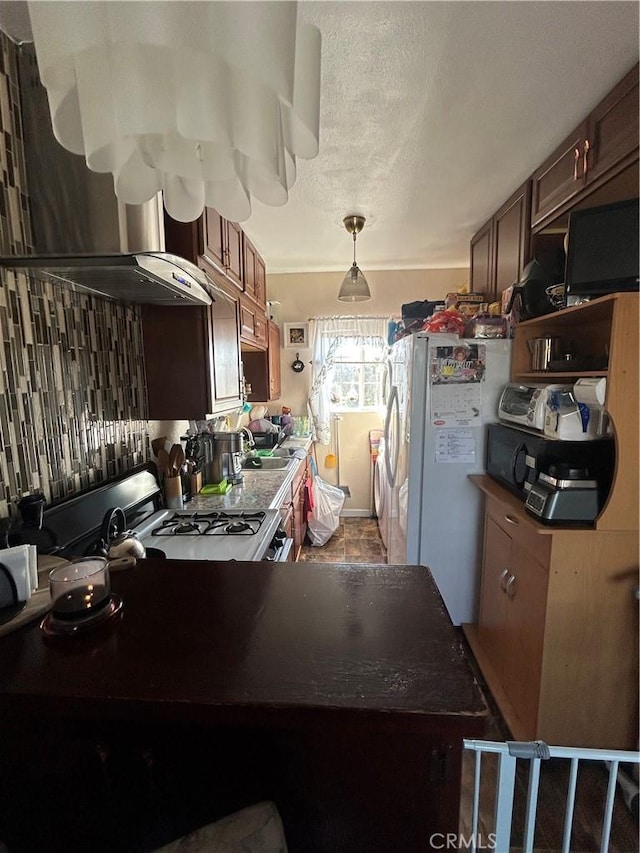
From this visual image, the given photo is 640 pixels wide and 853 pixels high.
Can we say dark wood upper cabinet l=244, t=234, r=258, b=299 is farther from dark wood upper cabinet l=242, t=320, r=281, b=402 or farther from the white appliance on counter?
the white appliance on counter

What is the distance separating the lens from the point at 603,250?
1.29 m

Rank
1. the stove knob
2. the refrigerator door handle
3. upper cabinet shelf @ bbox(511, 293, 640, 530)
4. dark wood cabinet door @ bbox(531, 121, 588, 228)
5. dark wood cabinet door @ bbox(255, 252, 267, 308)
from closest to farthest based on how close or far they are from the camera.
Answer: upper cabinet shelf @ bbox(511, 293, 640, 530)
dark wood cabinet door @ bbox(531, 121, 588, 228)
the stove knob
the refrigerator door handle
dark wood cabinet door @ bbox(255, 252, 267, 308)

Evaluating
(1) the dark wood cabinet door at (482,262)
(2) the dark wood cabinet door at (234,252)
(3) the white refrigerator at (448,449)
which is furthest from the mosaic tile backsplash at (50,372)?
(1) the dark wood cabinet door at (482,262)

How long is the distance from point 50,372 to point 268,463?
179 cm

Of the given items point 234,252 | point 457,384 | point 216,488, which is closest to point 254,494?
point 216,488

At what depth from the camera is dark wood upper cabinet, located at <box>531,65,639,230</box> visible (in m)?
1.25

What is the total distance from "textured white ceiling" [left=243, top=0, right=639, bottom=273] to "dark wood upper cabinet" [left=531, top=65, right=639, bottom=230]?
0.04 m

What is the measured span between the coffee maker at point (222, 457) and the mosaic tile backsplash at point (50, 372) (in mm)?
603

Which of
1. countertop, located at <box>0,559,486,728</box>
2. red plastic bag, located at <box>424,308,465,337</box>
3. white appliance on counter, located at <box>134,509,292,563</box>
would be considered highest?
red plastic bag, located at <box>424,308,465,337</box>

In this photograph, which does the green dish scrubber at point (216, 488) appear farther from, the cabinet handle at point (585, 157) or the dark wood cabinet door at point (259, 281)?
the cabinet handle at point (585, 157)

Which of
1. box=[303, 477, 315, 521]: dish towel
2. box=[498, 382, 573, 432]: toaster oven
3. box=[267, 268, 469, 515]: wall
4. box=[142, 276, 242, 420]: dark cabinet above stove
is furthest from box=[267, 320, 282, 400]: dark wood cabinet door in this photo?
box=[498, 382, 573, 432]: toaster oven

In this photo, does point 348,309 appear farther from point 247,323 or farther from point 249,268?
point 247,323

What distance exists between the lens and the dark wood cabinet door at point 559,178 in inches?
58.7

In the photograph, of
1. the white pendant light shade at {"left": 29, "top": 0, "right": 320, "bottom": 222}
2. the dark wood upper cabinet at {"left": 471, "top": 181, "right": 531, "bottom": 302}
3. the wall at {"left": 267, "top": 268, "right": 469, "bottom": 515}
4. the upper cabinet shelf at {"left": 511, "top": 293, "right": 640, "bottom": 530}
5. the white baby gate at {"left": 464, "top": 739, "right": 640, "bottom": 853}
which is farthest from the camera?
the wall at {"left": 267, "top": 268, "right": 469, "bottom": 515}
